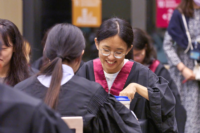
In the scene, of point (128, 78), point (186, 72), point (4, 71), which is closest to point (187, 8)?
point (186, 72)

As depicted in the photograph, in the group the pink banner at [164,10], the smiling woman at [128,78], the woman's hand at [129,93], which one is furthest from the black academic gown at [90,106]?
the pink banner at [164,10]

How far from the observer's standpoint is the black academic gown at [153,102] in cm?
231

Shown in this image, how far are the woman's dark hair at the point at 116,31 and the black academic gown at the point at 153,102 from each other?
9.7 inches

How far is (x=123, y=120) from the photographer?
1812 mm

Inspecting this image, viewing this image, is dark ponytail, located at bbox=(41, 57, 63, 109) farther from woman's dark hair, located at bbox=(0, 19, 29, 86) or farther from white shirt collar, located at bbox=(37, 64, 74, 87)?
woman's dark hair, located at bbox=(0, 19, 29, 86)

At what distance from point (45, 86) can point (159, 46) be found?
3481mm

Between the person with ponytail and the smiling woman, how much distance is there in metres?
0.44

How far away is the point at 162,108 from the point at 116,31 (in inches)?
25.0

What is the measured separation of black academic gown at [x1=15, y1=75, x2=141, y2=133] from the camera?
5.47 ft

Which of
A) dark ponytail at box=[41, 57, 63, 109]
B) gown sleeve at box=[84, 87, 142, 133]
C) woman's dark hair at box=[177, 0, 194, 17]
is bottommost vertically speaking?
gown sleeve at box=[84, 87, 142, 133]

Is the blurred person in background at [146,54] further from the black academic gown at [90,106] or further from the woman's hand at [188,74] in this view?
the black academic gown at [90,106]

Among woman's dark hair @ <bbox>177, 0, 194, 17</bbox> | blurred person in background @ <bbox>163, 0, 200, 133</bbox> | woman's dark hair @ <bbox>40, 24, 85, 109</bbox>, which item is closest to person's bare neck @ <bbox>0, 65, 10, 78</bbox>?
woman's dark hair @ <bbox>40, 24, 85, 109</bbox>

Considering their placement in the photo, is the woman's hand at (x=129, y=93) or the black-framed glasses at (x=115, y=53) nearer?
the woman's hand at (x=129, y=93)

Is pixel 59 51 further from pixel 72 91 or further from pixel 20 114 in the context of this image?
pixel 20 114
